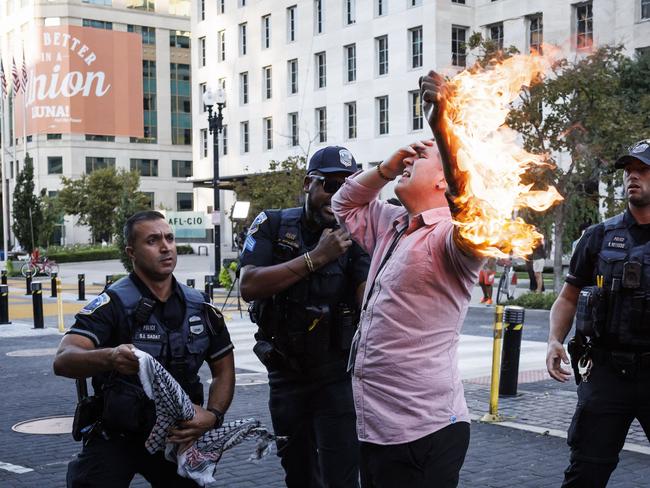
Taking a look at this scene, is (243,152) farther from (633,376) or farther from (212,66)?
(633,376)

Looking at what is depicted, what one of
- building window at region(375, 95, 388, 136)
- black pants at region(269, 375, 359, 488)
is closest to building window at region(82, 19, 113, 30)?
building window at region(375, 95, 388, 136)

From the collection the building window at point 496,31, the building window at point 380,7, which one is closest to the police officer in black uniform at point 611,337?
the building window at point 496,31

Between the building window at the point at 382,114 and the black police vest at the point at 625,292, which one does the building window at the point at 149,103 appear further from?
the black police vest at the point at 625,292

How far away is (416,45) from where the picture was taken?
4719 centimetres

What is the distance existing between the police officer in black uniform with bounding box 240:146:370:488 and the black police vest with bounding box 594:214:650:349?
4.14 ft

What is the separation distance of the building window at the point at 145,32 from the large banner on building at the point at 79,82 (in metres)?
5.95

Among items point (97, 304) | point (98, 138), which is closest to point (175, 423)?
point (97, 304)

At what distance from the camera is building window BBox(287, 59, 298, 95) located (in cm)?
5650

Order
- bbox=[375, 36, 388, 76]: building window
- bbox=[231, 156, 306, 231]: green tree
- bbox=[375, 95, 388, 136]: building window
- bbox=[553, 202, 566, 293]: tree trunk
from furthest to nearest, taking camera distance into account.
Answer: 1. bbox=[375, 95, 388, 136]: building window
2. bbox=[375, 36, 388, 76]: building window
3. bbox=[231, 156, 306, 231]: green tree
4. bbox=[553, 202, 566, 293]: tree trunk

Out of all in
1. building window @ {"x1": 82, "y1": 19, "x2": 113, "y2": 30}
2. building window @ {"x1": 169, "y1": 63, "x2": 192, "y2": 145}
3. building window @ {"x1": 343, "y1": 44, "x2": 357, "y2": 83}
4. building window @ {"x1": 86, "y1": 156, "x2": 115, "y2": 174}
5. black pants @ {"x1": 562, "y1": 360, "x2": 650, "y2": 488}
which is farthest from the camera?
building window @ {"x1": 169, "y1": 63, "x2": 192, "y2": 145}

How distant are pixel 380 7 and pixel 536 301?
3244 centimetres

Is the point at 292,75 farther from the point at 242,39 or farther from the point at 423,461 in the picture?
the point at 423,461

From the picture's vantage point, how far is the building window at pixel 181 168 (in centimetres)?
9006

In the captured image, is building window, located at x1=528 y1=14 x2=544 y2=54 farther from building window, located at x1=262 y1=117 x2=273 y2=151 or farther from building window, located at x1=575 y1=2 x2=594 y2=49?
building window, located at x1=262 y1=117 x2=273 y2=151
